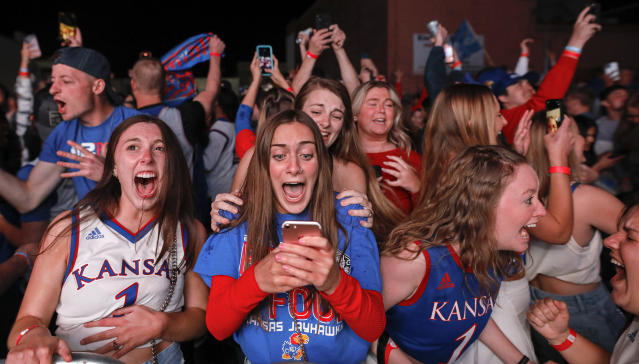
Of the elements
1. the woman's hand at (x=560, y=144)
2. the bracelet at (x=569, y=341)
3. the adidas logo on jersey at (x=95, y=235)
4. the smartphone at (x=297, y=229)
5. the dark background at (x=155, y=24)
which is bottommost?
the bracelet at (x=569, y=341)

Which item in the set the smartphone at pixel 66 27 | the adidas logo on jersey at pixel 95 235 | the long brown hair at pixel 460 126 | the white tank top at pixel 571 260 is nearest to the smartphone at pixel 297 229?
the adidas logo on jersey at pixel 95 235

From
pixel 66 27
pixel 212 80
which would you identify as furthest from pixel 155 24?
pixel 212 80

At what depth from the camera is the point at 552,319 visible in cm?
179

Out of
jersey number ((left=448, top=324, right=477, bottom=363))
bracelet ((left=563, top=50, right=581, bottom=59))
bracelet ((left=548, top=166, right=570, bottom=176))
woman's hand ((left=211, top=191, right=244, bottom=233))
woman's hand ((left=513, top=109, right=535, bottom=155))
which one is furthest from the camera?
bracelet ((left=563, top=50, right=581, bottom=59))

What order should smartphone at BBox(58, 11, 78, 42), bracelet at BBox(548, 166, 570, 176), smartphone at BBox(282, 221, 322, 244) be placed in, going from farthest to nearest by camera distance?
smartphone at BBox(58, 11, 78, 42)
bracelet at BBox(548, 166, 570, 176)
smartphone at BBox(282, 221, 322, 244)

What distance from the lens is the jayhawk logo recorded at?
5.08 ft

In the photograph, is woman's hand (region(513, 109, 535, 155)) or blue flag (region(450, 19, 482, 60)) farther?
blue flag (region(450, 19, 482, 60))

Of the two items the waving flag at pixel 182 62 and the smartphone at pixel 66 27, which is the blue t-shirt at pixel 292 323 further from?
the smartphone at pixel 66 27

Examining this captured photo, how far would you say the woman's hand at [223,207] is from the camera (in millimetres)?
1660

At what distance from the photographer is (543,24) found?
376 inches

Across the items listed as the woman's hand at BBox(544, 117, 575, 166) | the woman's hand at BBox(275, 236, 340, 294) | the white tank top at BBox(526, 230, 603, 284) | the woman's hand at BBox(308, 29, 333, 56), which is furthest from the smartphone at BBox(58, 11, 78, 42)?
the white tank top at BBox(526, 230, 603, 284)

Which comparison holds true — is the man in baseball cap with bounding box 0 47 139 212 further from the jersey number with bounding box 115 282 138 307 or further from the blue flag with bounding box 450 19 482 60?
the blue flag with bounding box 450 19 482 60

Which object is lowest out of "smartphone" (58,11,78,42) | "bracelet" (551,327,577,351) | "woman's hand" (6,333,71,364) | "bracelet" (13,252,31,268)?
"bracelet" (551,327,577,351)

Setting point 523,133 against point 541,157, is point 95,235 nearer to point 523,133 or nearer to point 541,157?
point 541,157
